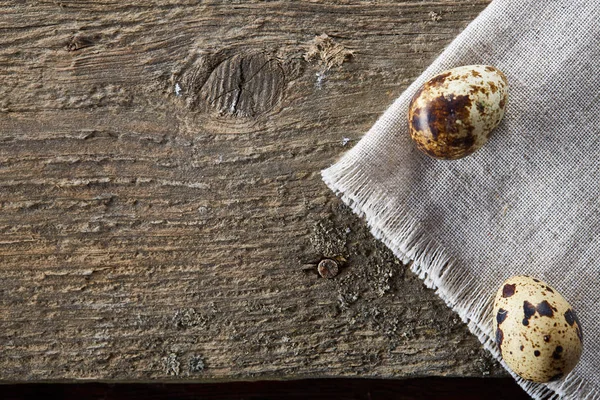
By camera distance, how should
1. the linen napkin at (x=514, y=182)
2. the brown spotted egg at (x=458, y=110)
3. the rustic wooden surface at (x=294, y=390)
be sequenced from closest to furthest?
the brown spotted egg at (x=458, y=110) < the linen napkin at (x=514, y=182) < the rustic wooden surface at (x=294, y=390)

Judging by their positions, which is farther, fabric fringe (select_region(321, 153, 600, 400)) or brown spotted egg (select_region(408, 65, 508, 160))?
fabric fringe (select_region(321, 153, 600, 400))

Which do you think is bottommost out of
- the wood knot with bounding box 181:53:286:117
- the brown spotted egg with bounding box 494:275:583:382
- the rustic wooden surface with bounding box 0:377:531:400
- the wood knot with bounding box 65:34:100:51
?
the rustic wooden surface with bounding box 0:377:531:400

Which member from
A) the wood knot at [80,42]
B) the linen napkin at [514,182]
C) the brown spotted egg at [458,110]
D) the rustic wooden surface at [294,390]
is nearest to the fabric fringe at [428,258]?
the linen napkin at [514,182]

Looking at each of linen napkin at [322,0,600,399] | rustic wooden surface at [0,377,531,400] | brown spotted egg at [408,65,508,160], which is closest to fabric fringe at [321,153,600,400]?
linen napkin at [322,0,600,399]

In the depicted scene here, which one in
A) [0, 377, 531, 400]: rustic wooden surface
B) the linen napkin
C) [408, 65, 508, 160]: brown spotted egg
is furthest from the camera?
[0, 377, 531, 400]: rustic wooden surface

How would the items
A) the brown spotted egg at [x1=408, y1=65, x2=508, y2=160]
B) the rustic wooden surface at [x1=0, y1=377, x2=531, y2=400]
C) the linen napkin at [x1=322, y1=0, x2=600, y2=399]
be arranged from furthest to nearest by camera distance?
1. the rustic wooden surface at [x1=0, y1=377, x2=531, y2=400]
2. the linen napkin at [x1=322, y1=0, x2=600, y2=399]
3. the brown spotted egg at [x1=408, y1=65, x2=508, y2=160]

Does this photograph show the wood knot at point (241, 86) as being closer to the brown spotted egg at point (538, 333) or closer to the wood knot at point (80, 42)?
the wood knot at point (80, 42)

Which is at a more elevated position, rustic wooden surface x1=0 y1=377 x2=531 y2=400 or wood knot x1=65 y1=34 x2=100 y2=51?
wood knot x1=65 y1=34 x2=100 y2=51

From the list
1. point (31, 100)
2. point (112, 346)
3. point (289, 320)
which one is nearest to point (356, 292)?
point (289, 320)

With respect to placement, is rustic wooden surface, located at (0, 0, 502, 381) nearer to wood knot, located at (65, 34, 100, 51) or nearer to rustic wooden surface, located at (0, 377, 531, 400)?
wood knot, located at (65, 34, 100, 51)
